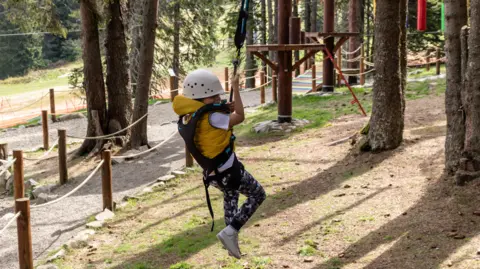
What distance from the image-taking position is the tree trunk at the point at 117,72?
13.4 metres

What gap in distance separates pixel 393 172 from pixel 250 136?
541 centimetres

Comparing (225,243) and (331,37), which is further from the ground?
(331,37)

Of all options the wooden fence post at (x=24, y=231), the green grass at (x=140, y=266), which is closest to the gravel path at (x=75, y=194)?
the wooden fence post at (x=24, y=231)

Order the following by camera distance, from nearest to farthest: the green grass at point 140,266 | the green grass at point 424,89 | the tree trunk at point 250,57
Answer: the green grass at point 140,266
the green grass at point 424,89
the tree trunk at point 250,57

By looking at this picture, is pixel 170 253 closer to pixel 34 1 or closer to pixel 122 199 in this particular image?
pixel 122 199

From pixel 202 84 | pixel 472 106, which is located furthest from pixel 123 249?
pixel 472 106

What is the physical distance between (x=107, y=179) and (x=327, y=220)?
3277 mm

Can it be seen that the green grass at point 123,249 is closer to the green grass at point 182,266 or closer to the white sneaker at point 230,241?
the green grass at point 182,266

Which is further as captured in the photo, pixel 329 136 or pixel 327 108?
pixel 327 108

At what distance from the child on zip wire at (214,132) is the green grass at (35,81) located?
34.1 meters

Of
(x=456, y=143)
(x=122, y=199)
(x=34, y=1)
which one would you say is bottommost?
(x=122, y=199)

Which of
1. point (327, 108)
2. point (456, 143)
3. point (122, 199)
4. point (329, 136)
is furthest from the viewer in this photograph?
point (327, 108)

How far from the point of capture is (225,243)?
4945 mm

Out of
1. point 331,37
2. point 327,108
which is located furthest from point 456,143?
point 331,37
